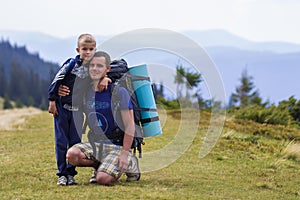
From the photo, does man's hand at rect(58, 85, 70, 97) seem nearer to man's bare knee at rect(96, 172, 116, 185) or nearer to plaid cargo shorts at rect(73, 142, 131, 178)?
plaid cargo shorts at rect(73, 142, 131, 178)

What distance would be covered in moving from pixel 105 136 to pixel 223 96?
2.28 metres

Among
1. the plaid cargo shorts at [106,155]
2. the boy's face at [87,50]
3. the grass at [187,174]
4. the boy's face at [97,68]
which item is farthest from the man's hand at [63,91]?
the grass at [187,174]

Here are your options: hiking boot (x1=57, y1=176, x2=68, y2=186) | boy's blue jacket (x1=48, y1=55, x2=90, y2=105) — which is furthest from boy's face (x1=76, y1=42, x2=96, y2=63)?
hiking boot (x1=57, y1=176, x2=68, y2=186)

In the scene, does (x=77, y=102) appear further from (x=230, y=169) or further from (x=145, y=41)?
(x=230, y=169)

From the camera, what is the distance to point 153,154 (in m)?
11.4

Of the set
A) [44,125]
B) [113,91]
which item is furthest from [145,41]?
[44,125]

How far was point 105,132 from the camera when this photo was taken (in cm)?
742

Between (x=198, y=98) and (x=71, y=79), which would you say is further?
(x=198, y=98)

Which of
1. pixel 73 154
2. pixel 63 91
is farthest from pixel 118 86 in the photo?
pixel 73 154

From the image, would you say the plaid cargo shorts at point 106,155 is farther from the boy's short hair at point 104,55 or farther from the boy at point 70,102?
the boy's short hair at point 104,55

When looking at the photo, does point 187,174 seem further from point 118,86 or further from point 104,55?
point 104,55

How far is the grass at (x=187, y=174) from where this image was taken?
677 cm

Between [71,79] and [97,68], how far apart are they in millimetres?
483

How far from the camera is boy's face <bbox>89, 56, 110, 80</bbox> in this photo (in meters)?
7.05
